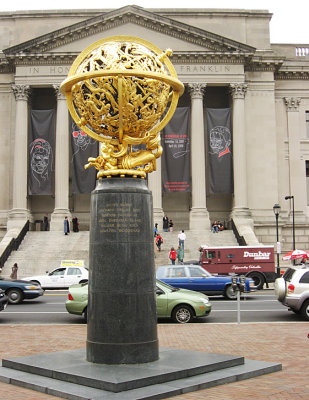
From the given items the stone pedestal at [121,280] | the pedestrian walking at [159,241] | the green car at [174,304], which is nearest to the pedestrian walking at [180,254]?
the pedestrian walking at [159,241]

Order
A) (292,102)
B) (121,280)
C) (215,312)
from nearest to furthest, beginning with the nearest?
(121,280) < (215,312) < (292,102)

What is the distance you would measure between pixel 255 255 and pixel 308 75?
2642 cm

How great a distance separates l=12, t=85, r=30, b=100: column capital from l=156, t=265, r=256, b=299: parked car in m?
27.9

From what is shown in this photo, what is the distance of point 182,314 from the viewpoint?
16641mm

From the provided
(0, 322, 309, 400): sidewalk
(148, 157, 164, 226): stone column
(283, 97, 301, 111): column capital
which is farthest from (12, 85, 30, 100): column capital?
(0, 322, 309, 400): sidewalk

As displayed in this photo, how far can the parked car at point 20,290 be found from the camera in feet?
71.9

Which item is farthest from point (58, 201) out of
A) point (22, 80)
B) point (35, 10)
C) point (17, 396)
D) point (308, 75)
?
point (17, 396)

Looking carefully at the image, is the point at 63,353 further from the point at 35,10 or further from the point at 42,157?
the point at 35,10

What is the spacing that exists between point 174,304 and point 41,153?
29.7 metres

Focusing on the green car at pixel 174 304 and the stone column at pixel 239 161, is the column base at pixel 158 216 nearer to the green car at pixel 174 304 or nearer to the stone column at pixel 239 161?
the stone column at pixel 239 161

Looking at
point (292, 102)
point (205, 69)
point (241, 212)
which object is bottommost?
point (241, 212)

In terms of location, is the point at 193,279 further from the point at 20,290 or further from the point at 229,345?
the point at 229,345

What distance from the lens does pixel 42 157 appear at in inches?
1720

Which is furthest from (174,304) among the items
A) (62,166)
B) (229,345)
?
(62,166)
